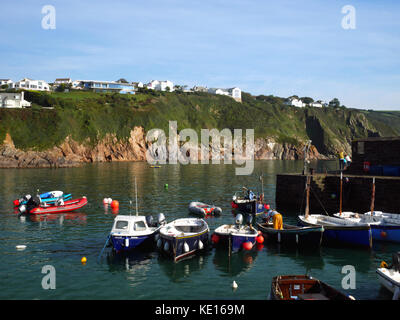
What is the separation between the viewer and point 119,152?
14850cm

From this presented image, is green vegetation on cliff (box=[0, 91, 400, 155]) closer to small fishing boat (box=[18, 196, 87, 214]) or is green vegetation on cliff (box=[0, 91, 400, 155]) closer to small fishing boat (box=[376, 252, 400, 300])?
small fishing boat (box=[18, 196, 87, 214])

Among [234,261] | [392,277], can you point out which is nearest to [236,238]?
[234,261]

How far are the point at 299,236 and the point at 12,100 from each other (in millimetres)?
143165

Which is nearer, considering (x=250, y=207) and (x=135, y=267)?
(x=135, y=267)

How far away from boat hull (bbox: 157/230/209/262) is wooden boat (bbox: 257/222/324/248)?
6.82 m

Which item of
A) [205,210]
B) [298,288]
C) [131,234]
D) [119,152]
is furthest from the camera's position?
[119,152]

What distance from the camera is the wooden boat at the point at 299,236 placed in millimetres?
30594

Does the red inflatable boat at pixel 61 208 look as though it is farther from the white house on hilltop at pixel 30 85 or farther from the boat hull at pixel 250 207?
the white house on hilltop at pixel 30 85

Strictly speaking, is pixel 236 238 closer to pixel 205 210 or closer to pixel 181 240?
pixel 181 240

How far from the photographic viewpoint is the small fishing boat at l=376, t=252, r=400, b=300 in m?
19.9

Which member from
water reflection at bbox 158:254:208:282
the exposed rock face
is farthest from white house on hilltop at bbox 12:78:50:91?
water reflection at bbox 158:254:208:282


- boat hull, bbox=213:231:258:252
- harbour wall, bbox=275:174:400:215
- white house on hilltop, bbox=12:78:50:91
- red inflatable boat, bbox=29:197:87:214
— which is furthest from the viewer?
white house on hilltop, bbox=12:78:50:91

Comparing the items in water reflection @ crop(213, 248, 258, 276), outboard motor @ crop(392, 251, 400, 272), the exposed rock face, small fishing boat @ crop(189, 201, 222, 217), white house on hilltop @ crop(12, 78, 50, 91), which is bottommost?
water reflection @ crop(213, 248, 258, 276)
